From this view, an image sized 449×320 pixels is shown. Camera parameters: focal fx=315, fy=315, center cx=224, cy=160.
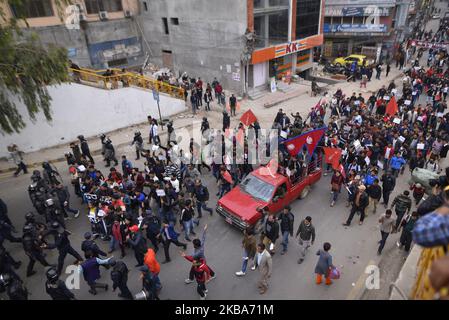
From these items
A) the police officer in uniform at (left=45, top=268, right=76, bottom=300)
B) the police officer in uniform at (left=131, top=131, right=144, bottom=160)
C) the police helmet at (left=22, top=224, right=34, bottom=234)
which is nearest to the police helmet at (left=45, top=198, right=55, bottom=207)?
the police helmet at (left=22, top=224, right=34, bottom=234)

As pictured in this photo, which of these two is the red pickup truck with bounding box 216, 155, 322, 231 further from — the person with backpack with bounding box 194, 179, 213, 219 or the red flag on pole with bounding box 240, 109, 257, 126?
the red flag on pole with bounding box 240, 109, 257, 126

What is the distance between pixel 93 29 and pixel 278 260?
23.5 m

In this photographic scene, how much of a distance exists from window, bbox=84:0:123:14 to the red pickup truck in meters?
21.1

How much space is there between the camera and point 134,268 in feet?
29.2

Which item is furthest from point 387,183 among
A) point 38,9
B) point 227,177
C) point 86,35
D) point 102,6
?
point 102,6

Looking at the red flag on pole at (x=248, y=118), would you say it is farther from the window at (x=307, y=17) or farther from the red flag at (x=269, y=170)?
the window at (x=307, y=17)

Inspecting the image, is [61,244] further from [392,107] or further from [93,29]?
[93,29]

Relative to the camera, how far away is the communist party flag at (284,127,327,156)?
37.9 ft

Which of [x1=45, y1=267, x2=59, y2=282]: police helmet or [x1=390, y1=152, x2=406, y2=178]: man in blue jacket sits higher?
[x1=45, y1=267, x2=59, y2=282]: police helmet

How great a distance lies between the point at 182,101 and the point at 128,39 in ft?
35.5

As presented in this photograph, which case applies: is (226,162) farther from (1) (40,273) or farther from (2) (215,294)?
(1) (40,273)

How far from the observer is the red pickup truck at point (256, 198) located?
9.70 metres

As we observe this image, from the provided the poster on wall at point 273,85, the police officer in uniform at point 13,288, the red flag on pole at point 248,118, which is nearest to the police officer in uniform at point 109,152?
the red flag on pole at point 248,118

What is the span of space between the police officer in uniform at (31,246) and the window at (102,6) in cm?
2123
